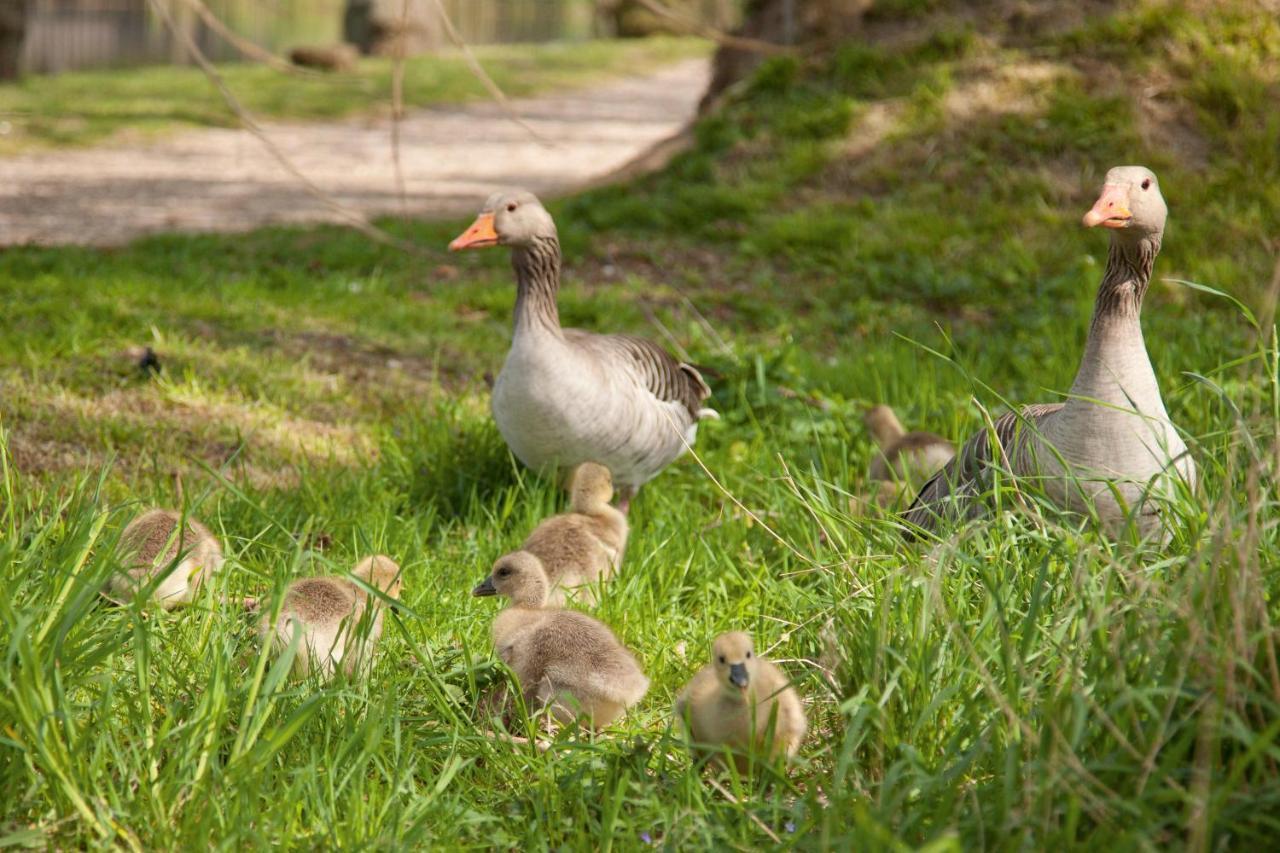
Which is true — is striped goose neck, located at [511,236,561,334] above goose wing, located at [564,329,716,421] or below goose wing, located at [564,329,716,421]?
above

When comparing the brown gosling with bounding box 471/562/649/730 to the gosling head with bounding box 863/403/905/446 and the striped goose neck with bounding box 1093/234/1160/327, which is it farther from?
the gosling head with bounding box 863/403/905/446

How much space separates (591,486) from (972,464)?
1.55 meters

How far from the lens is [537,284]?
5941mm

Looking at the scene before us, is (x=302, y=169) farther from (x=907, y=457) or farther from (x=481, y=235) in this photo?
(x=907, y=457)

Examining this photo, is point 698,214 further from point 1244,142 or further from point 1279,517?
point 1279,517

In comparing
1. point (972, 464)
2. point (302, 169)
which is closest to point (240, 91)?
point (302, 169)

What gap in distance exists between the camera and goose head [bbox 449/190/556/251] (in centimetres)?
588

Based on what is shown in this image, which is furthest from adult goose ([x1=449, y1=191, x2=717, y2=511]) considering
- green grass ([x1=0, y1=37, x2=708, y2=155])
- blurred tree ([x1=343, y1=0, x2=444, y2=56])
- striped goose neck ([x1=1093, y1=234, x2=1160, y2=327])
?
blurred tree ([x1=343, y1=0, x2=444, y2=56])

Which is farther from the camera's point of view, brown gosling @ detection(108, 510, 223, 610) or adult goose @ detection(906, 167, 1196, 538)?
brown gosling @ detection(108, 510, 223, 610)

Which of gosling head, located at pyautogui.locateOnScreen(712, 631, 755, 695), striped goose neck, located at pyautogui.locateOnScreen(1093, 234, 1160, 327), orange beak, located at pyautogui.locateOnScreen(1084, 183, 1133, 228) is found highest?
orange beak, located at pyautogui.locateOnScreen(1084, 183, 1133, 228)

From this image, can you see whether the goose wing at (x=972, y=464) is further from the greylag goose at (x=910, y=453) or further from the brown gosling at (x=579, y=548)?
the brown gosling at (x=579, y=548)

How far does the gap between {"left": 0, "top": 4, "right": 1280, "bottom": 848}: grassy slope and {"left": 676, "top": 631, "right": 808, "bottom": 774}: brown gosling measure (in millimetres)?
127

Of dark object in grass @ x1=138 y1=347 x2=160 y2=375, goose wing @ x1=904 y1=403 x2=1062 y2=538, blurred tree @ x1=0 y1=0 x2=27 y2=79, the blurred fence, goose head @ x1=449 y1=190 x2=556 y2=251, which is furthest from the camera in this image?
the blurred fence

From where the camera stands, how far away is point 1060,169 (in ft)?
33.1
